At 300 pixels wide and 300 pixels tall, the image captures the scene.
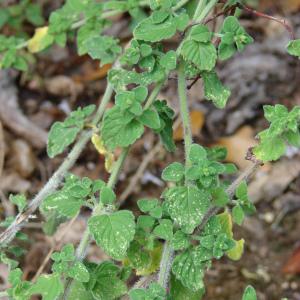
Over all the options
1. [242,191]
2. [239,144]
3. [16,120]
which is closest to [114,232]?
[242,191]

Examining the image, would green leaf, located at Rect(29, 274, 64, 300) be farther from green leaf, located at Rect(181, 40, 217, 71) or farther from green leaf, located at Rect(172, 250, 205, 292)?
green leaf, located at Rect(181, 40, 217, 71)

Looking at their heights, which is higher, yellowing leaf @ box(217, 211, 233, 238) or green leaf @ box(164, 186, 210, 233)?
green leaf @ box(164, 186, 210, 233)

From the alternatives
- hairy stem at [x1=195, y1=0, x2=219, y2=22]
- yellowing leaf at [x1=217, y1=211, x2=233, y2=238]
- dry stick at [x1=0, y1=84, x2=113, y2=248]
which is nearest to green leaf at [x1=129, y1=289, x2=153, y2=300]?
yellowing leaf at [x1=217, y1=211, x2=233, y2=238]

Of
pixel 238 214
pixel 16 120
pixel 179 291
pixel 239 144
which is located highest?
pixel 238 214

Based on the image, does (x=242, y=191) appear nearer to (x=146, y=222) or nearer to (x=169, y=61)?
(x=146, y=222)

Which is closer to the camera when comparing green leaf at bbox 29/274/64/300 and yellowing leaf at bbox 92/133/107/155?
green leaf at bbox 29/274/64/300

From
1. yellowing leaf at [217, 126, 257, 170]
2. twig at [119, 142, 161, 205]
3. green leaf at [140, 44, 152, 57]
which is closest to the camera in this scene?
green leaf at [140, 44, 152, 57]

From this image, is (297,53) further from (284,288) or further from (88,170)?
(88,170)

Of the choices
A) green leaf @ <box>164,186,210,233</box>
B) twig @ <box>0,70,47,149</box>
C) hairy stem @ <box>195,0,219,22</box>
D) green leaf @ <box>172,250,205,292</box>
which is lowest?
twig @ <box>0,70,47,149</box>
